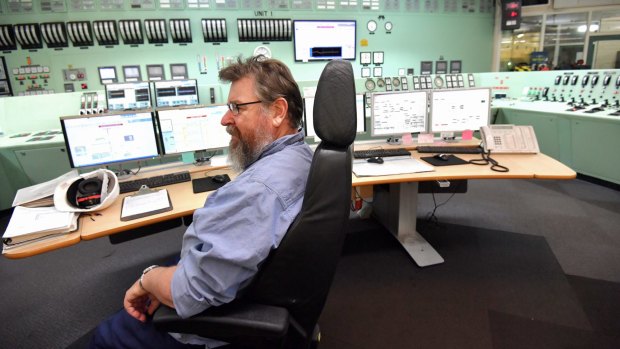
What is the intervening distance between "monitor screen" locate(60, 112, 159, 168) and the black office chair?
137cm

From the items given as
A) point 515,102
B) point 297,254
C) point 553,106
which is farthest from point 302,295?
point 515,102

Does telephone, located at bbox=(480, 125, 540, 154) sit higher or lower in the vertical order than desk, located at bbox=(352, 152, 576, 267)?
higher

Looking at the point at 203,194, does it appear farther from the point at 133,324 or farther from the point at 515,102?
the point at 515,102

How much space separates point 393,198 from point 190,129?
145cm

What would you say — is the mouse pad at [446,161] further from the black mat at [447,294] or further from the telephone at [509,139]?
the black mat at [447,294]

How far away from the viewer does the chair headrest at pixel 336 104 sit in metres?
0.76

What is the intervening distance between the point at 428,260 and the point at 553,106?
2854 millimetres

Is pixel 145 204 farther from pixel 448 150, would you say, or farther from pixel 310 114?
pixel 448 150

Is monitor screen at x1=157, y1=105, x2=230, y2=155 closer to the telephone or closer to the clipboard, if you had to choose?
the clipboard

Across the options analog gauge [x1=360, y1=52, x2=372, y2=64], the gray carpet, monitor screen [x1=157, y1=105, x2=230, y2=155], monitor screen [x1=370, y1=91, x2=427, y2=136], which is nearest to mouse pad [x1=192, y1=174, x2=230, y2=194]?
monitor screen [x1=157, y1=105, x2=230, y2=155]

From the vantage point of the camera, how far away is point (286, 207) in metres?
0.81

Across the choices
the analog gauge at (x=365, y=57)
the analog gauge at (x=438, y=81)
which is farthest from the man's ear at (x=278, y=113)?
the analog gauge at (x=365, y=57)

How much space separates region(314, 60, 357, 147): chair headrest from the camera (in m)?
0.76

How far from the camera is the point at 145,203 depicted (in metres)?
1.56
